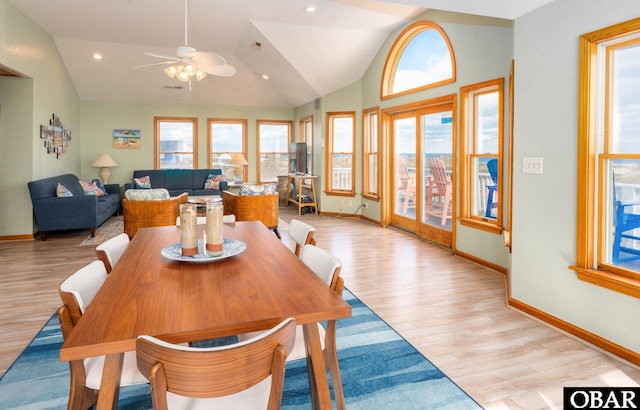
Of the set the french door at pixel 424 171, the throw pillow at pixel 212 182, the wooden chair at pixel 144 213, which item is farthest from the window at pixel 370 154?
the wooden chair at pixel 144 213

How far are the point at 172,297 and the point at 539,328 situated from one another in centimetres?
258

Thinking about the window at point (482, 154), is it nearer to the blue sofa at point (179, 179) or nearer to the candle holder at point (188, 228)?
the candle holder at point (188, 228)

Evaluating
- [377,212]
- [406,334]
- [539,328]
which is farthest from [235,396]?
[377,212]

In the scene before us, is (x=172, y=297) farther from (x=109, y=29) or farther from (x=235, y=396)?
(x=109, y=29)

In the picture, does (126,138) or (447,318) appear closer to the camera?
(447,318)

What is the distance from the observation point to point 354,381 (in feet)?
7.13

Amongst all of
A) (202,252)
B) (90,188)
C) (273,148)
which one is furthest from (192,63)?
(273,148)

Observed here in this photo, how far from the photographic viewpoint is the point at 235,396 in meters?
1.35

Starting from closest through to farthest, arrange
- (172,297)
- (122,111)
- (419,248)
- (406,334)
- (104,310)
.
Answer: (104,310), (172,297), (406,334), (419,248), (122,111)

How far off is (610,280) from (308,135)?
7678 mm

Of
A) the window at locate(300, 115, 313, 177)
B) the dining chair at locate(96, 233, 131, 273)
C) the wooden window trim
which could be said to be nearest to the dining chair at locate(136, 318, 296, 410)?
the dining chair at locate(96, 233, 131, 273)

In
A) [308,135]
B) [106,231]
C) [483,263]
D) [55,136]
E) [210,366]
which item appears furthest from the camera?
[308,135]

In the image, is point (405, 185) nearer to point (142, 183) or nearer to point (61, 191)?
point (61, 191)

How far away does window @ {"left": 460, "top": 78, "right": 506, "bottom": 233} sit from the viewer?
4309mm
